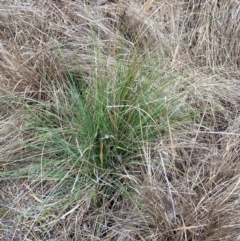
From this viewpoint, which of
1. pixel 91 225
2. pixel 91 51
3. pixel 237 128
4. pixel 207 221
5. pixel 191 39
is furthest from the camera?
pixel 191 39

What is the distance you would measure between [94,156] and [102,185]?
0.10 m

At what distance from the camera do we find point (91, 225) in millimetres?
1499

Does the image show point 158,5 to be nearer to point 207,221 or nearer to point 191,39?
point 191,39

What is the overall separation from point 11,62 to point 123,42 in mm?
474

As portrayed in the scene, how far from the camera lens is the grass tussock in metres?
1.45

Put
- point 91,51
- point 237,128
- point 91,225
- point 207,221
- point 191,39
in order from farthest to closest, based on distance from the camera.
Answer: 1. point 191,39
2. point 91,51
3. point 237,128
4. point 91,225
5. point 207,221

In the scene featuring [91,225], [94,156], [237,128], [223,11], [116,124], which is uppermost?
[223,11]

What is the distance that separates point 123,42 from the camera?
75.5 inches

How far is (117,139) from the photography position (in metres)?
1.53

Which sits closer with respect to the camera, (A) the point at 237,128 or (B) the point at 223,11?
(A) the point at 237,128

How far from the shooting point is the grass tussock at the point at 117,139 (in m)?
1.45

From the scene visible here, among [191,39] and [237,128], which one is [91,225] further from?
[191,39]

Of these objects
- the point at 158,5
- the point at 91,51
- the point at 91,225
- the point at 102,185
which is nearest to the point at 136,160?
the point at 102,185

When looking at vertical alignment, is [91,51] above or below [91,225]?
above
